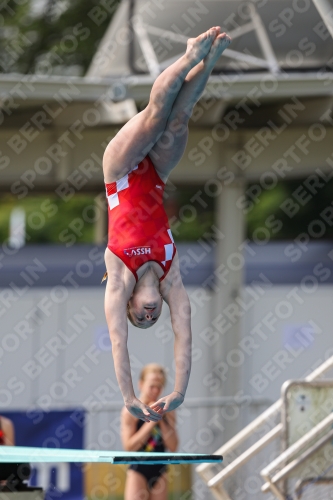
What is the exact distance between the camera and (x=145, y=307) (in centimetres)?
439

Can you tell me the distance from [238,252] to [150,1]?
3.00 metres

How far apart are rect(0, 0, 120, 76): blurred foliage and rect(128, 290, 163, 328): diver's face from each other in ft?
47.2

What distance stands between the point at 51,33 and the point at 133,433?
13392 millimetres

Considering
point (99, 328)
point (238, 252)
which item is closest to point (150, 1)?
point (238, 252)

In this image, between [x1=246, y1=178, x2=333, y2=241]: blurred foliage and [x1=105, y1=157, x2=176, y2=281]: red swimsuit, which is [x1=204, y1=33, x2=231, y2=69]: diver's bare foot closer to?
[x1=105, y1=157, x2=176, y2=281]: red swimsuit

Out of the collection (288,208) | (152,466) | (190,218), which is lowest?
(288,208)

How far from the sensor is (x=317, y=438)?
6.59 metres

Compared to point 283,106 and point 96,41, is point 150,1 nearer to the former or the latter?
point 283,106

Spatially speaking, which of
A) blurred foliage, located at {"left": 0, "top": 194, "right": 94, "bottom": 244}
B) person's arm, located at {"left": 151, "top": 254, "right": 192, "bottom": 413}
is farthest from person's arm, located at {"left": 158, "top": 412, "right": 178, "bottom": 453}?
blurred foliage, located at {"left": 0, "top": 194, "right": 94, "bottom": 244}

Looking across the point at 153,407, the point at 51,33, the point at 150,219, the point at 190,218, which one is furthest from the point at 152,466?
the point at 190,218

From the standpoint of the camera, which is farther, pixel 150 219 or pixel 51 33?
pixel 51 33

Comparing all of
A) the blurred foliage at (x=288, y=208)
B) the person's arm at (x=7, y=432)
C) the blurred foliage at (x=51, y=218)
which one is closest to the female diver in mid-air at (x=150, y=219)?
the person's arm at (x=7, y=432)

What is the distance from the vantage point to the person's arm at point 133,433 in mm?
6766

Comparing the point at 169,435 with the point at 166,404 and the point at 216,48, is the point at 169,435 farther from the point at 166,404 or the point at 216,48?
the point at 216,48
